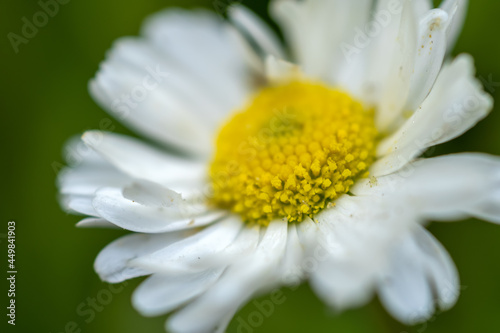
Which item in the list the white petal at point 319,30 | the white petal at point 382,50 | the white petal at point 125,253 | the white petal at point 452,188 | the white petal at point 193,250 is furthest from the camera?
the white petal at point 319,30

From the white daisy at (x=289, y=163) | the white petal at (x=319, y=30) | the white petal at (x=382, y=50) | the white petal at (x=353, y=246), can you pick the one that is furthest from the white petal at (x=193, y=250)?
the white petal at (x=319, y=30)

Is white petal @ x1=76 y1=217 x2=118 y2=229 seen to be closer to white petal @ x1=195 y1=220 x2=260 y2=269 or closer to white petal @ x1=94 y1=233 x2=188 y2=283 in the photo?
white petal @ x1=94 y1=233 x2=188 y2=283

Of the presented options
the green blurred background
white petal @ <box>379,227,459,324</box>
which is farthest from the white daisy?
the green blurred background

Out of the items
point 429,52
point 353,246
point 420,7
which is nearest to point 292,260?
point 353,246

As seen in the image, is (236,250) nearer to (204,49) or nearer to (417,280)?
(417,280)

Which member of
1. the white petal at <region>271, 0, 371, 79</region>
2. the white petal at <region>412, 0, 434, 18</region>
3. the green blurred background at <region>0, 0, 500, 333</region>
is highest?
the white petal at <region>412, 0, 434, 18</region>

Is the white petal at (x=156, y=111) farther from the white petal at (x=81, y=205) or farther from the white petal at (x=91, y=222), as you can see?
the white petal at (x=91, y=222)

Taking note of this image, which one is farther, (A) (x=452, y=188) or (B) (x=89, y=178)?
(B) (x=89, y=178)
